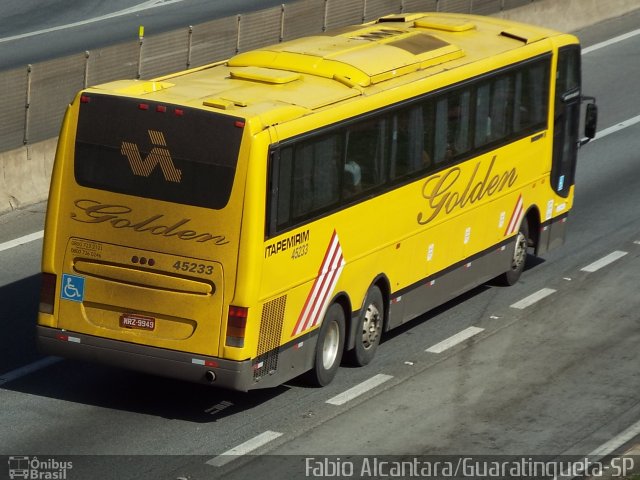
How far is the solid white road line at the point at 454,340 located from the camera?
16859 millimetres

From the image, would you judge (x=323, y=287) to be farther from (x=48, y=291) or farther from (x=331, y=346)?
(x=48, y=291)

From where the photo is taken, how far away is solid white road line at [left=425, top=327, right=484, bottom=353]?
1686 centimetres

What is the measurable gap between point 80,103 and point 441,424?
4499mm

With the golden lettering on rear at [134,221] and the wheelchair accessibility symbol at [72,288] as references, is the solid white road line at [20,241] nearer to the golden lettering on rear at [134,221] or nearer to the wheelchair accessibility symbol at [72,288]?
the wheelchair accessibility symbol at [72,288]

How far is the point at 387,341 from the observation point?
17.2m

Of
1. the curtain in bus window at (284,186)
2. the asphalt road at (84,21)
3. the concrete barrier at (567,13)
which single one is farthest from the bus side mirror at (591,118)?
the asphalt road at (84,21)

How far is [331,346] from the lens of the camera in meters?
15.6

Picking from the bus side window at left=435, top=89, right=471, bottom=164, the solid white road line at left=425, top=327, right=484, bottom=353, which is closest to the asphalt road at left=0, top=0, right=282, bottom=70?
the bus side window at left=435, top=89, right=471, bottom=164

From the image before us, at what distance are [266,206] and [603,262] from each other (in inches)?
305

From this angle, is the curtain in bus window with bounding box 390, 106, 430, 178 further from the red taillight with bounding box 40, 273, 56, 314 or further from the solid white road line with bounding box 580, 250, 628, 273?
the solid white road line with bounding box 580, 250, 628, 273

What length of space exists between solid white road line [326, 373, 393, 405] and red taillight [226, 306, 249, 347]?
5.05 feet

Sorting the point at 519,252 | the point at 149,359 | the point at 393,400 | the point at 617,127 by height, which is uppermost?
the point at 149,359

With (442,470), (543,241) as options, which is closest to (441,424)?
(442,470)

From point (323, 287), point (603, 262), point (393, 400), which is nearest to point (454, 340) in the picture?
point (393, 400)
